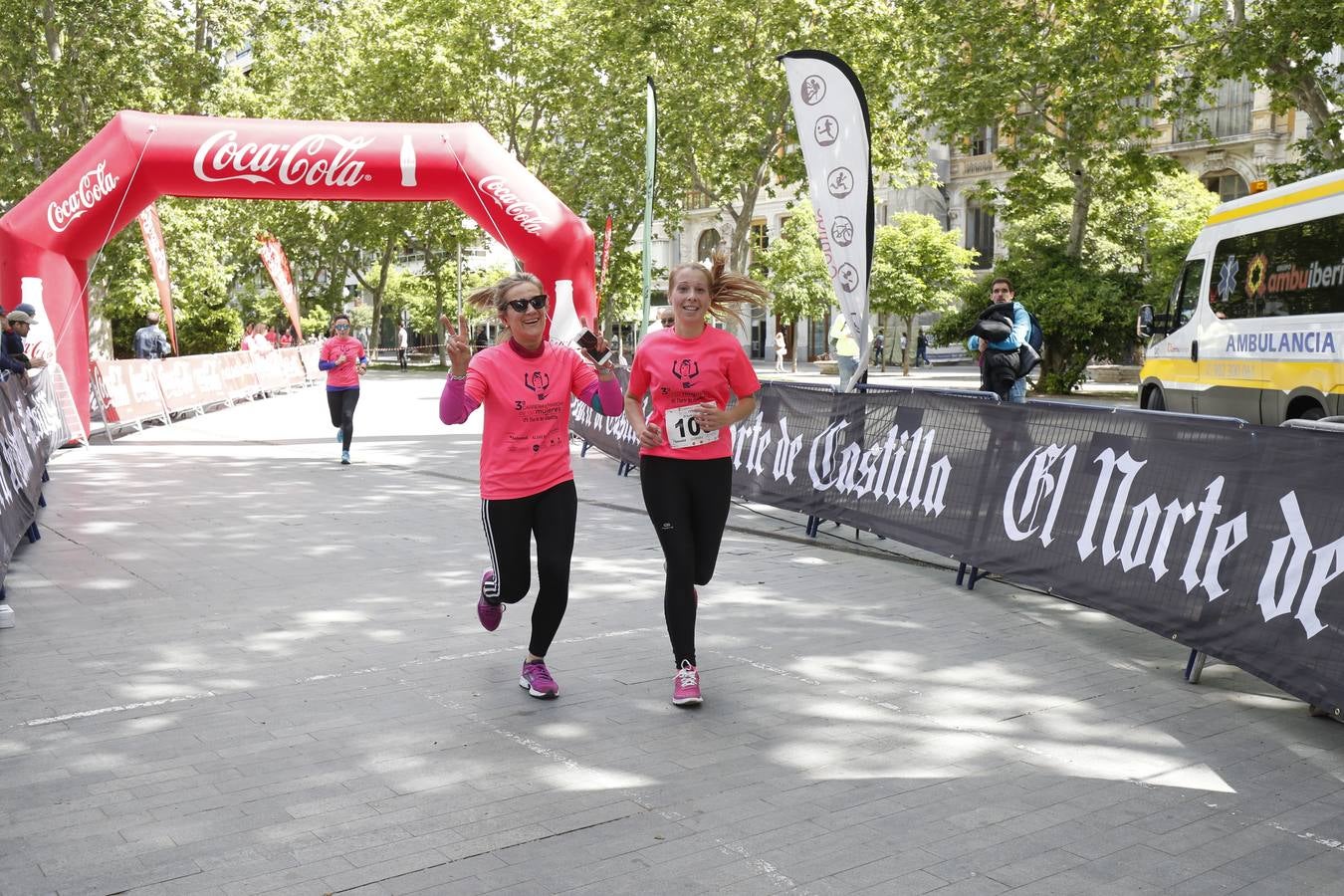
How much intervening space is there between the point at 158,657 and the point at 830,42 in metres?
27.2

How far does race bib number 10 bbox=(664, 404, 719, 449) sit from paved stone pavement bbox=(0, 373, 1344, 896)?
1.14m

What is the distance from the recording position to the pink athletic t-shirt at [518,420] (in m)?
5.45

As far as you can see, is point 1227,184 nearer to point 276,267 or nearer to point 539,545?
point 276,267

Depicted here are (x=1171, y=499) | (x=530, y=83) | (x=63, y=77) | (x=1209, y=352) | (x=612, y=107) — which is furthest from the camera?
(x=530, y=83)

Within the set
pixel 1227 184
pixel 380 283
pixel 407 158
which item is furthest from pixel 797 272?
pixel 407 158

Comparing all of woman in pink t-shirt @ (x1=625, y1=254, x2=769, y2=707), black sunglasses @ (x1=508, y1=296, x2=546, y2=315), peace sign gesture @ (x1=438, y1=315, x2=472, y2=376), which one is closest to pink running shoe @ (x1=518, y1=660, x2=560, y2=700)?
woman in pink t-shirt @ (x1=625, y1=254, x2=769, y2=707)

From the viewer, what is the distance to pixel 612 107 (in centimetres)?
3459

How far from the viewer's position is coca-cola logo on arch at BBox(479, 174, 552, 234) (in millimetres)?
17578

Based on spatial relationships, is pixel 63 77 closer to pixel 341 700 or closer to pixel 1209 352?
pixel 1209 352

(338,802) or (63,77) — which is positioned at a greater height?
(63,77)

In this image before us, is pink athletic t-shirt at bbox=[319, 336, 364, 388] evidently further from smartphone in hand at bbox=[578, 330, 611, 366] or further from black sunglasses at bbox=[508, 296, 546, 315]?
smartphone in hand at bbox=[578, 330, 611, 366]

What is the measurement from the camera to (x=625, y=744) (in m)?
5.05

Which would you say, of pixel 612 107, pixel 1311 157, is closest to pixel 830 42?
pixel 612 107

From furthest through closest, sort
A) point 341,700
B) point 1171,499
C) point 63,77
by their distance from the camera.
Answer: point 63,77 < point 1171,499 < point 341,700
